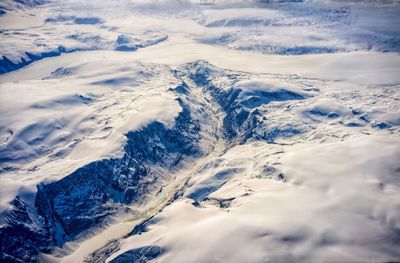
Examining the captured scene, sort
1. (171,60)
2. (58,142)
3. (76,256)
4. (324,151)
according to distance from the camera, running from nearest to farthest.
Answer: (76,256), (324,151), (58,142), (171,60)

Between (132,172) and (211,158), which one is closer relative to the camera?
(132,172)

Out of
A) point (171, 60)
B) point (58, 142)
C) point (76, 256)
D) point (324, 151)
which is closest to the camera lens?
point (76, 256)

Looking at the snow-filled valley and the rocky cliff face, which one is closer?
the snow-filled valley

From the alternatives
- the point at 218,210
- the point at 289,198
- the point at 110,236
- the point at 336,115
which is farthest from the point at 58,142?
the point at 336,115

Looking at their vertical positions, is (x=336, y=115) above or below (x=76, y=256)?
above

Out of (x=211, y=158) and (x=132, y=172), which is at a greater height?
(x=132, y=172)

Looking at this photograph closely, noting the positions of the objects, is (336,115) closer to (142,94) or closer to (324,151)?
(324,151)

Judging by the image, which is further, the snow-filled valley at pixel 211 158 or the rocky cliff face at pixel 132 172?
the rocky cliff face at pixel 132 172

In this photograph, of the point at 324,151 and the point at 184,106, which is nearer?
the point at 324,151
